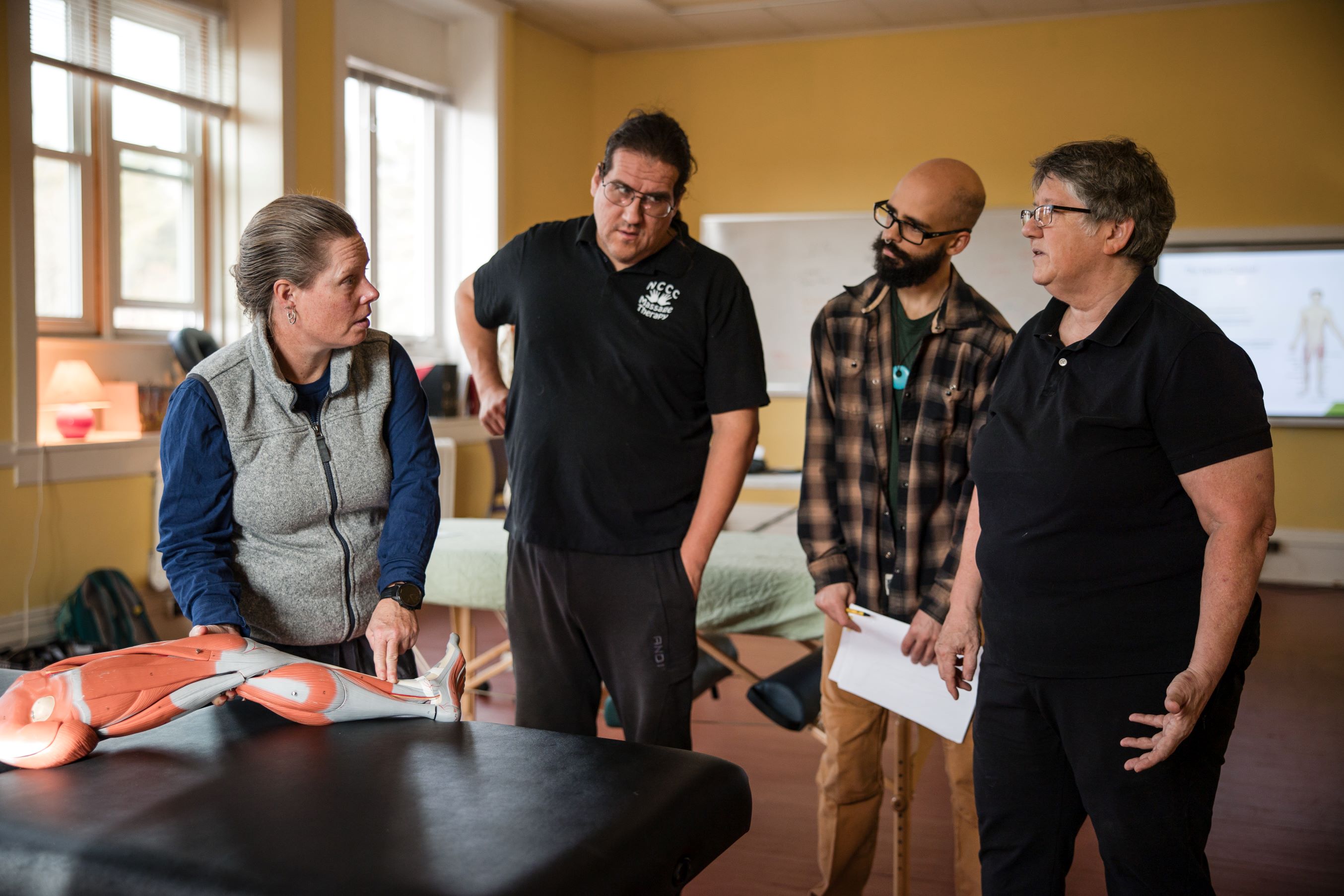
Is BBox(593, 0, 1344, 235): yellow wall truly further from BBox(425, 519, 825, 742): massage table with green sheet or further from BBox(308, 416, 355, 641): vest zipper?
BBox(308, 416, 355, 641): vest zipper

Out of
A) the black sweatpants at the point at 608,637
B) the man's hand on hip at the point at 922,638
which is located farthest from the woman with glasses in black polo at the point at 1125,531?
the black sweatpants at the point at 608,637

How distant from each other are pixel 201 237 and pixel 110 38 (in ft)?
2.80

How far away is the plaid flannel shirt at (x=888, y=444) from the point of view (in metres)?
1.92

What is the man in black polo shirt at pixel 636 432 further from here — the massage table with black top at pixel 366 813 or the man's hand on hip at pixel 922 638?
the massage table with black top at pixel 366 813

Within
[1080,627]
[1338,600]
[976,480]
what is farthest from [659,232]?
[1338,600]

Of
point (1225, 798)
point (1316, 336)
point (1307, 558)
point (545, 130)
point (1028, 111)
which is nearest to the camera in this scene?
point (1225, 798)

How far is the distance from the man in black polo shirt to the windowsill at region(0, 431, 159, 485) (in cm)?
279

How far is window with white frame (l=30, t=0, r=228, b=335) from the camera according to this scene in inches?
162

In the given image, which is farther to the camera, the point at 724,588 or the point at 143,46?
the point at 143,46

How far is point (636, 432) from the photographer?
6.12 feet

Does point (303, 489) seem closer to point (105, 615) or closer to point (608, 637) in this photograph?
point (608, 637)

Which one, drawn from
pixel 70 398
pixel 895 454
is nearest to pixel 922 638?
pixel 895 454

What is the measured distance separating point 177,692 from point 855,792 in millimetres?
1308

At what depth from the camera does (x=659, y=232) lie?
1876 mm
